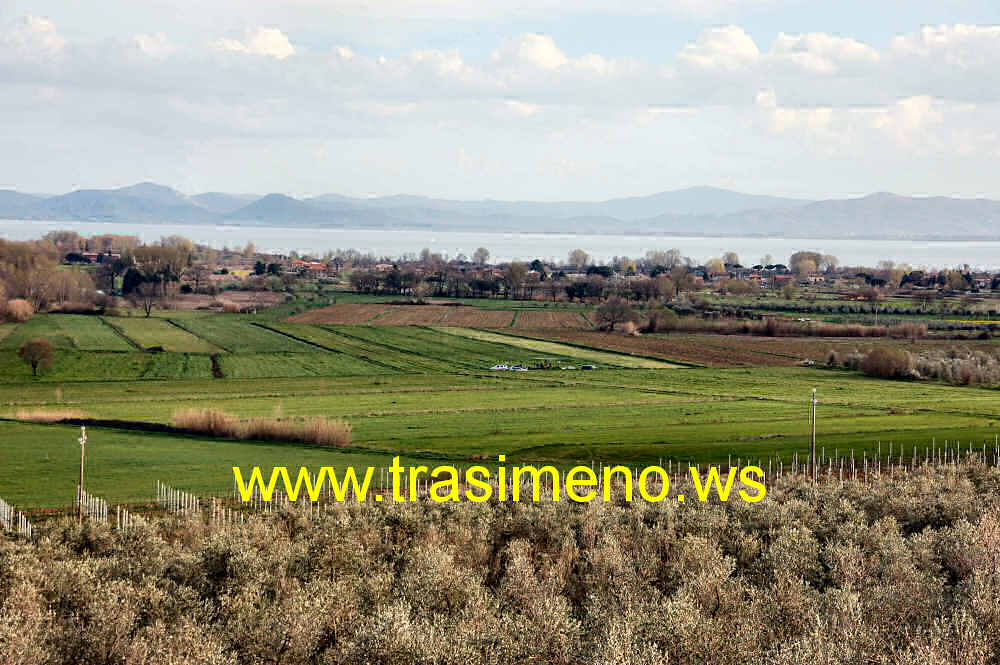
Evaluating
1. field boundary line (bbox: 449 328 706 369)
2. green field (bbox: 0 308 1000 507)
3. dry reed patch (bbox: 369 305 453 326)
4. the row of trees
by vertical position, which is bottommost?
green field (bbox: 0 308 1000 507)

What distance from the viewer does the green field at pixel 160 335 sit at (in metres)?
77.1

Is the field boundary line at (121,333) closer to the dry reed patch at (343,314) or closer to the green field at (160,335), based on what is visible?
the green field at (160,335)

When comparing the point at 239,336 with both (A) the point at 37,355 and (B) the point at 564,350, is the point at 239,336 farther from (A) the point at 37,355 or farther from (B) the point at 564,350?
(B) the point at 564,350

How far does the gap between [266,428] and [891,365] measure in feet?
150

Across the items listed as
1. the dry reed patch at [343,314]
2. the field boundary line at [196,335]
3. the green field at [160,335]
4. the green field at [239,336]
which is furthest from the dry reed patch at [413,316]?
the green field at [160,335]

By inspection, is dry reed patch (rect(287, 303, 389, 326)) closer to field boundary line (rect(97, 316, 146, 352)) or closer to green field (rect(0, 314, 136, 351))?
field boundary line (rect(97, 316, 146, 352))

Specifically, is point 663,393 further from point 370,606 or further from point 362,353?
point 370,606

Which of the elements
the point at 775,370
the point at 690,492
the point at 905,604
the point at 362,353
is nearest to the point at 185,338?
the point at 362,353

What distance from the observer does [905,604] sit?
19094 millimetres

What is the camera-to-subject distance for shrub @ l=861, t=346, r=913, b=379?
7206 centimetres

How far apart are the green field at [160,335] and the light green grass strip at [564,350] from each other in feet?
73.0

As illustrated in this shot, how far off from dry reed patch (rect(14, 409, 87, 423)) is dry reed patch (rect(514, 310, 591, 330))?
172 feet

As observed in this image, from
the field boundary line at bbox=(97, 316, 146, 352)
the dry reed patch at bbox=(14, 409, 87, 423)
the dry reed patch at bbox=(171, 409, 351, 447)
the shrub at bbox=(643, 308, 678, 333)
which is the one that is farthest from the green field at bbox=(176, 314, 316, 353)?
the shrub at bbox=(643, 308, 678, 333)

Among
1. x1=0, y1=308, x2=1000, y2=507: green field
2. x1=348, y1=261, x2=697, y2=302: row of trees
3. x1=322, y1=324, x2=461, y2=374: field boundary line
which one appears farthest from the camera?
x1=348, y1=261, x2=697, y2=302: row of trees
